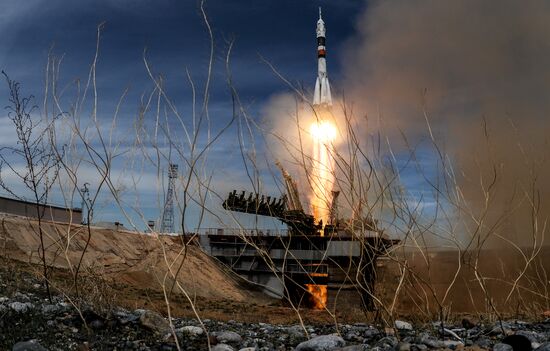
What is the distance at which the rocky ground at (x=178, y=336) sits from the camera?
6139mm

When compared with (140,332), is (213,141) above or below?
above

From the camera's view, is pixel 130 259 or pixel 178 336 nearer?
pixel 178 336

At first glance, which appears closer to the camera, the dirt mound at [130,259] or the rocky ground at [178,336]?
the rocky ground at [178,336]

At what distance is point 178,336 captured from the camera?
23.6 feet

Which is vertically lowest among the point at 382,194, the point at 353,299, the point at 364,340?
the point at 353,299

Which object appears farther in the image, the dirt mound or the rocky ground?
the dirt mound

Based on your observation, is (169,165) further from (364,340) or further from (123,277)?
(123,277)

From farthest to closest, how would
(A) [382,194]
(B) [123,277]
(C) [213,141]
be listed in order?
(B) [123,277] → (A) [382,194] → (C) [213,141]

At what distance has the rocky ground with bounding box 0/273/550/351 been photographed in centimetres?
614

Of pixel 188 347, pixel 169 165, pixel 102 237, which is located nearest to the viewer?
pixel 169 165

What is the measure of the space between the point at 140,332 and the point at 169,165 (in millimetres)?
2986

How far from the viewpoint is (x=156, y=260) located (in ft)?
115

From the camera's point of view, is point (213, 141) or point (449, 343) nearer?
point (213, 141)

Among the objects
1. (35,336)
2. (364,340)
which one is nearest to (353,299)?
Result: (364,340)
